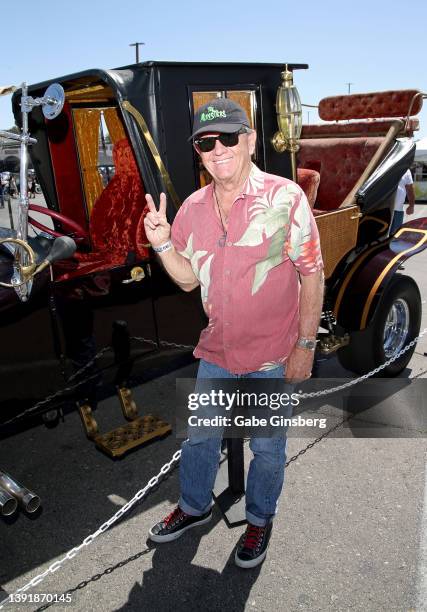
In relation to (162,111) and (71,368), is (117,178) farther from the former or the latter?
(71,368)

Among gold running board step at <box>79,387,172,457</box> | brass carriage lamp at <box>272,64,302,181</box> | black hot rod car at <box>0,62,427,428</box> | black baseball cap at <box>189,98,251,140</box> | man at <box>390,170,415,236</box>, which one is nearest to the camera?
black baseball cap at <box>189,98,251,140</box>

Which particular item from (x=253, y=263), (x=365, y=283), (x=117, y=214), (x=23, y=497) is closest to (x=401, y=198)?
(x=365, y=283)

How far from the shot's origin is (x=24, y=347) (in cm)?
252

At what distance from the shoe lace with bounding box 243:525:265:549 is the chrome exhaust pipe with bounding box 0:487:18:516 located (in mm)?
1031

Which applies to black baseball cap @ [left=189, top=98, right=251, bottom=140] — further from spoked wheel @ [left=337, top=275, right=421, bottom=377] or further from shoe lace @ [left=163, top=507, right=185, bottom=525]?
spoked wheel @ [left=337, top=275, right=421, bottom=377]

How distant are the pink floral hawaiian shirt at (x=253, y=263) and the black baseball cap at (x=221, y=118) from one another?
195 mm

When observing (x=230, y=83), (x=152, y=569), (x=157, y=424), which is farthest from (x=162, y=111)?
(x=152, y=569)

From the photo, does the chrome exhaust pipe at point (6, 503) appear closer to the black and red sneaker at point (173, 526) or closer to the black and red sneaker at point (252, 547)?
the black and red sneaker at point (173, 526)

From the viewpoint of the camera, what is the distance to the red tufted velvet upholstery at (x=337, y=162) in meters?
4.45

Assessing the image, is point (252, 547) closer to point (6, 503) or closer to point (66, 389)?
point (6, 503)

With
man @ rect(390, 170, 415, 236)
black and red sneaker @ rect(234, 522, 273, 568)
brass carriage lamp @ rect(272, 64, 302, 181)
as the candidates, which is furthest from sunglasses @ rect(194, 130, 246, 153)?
man @ rect(390, 170, 415, 236)

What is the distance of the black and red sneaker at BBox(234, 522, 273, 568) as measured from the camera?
236 centimetres

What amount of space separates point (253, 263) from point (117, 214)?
7.05 ft

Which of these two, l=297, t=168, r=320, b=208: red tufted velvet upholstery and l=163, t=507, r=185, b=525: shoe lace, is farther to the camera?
l=297, t=168, r=320, b=208: red tufted velvet upholstery
